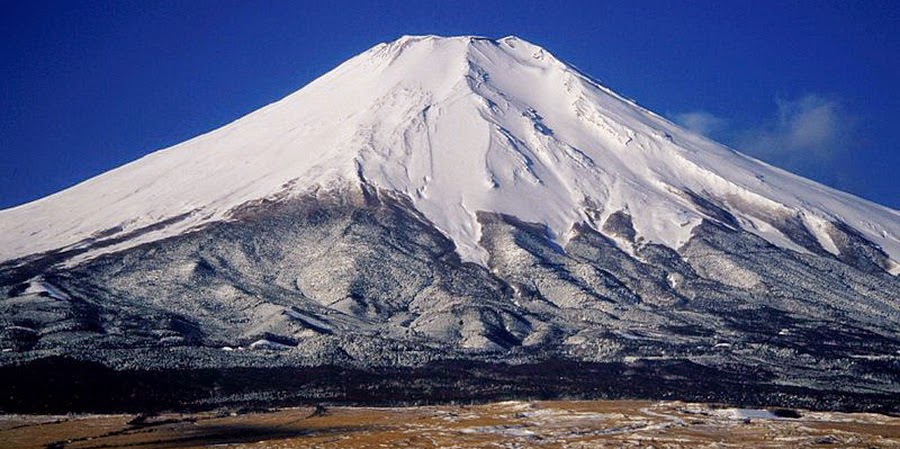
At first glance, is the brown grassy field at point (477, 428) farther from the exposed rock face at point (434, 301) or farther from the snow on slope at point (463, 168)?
the snow on slope at point (463, 168)

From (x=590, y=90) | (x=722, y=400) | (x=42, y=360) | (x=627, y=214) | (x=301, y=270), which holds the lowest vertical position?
(x=722, y=400)

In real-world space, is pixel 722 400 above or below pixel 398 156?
below

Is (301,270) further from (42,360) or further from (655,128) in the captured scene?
(655,128)

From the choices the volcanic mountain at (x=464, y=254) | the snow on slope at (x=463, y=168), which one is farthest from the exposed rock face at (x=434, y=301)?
the snow on slope at (x=463, y=168)

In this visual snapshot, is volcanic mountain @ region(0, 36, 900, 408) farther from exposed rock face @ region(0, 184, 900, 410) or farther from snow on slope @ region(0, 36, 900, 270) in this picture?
snow on slope @ region(0, 36, 900, 270)

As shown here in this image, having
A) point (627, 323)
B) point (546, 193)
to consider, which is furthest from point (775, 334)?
point (546, 193)

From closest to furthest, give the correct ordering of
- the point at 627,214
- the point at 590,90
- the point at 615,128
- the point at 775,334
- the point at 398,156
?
1. the point at 775,334
2. the point at 627,214
3. the point at 398,156
4. the point at 615,128
5. the point at 590,90
